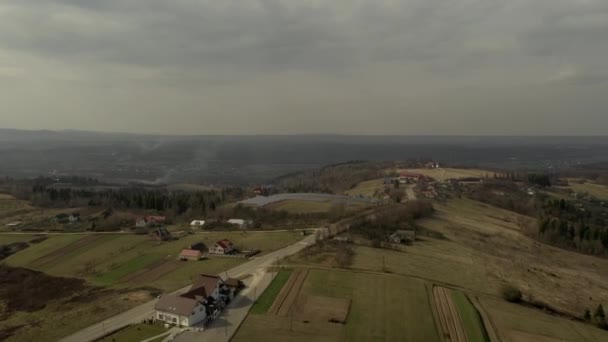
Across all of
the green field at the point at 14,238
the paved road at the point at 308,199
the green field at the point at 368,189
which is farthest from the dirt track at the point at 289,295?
the green field at the point at 368,189

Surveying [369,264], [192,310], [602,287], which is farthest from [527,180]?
[192,310]

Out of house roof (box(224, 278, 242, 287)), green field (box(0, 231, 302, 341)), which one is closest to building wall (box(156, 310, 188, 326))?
green field (box(0, 231, 302, 341))

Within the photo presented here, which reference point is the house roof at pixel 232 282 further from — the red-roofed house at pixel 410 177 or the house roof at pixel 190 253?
the red-roofed house at pixel 410 177

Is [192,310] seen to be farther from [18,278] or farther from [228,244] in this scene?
[18,278]

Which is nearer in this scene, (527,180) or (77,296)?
(77,296)

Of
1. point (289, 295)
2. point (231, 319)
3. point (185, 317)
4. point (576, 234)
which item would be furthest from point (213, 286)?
point (576, 234)
